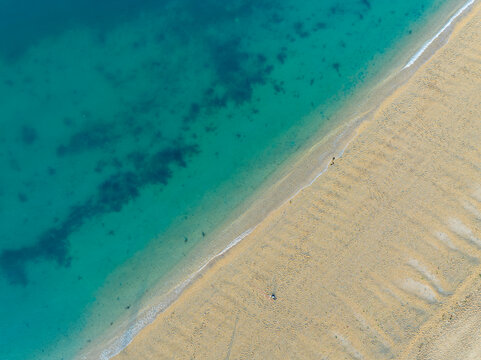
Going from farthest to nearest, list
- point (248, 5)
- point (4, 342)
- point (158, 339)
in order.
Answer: point (248, 5) < point (4, 342) < point (158, 339)

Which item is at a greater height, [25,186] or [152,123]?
[25,186]

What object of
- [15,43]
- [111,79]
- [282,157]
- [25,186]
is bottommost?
[282,157]

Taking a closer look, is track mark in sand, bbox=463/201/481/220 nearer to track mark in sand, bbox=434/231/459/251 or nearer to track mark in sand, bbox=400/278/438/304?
track mark in sand, bbox=434/231/459/251

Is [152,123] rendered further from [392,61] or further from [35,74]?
[392,61]

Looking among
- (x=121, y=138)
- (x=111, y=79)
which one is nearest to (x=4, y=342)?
(x=121, y=138)

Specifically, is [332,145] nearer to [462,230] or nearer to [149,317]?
[462,230]

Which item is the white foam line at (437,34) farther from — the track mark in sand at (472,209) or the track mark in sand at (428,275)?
the track mark in sand at (428,275)
